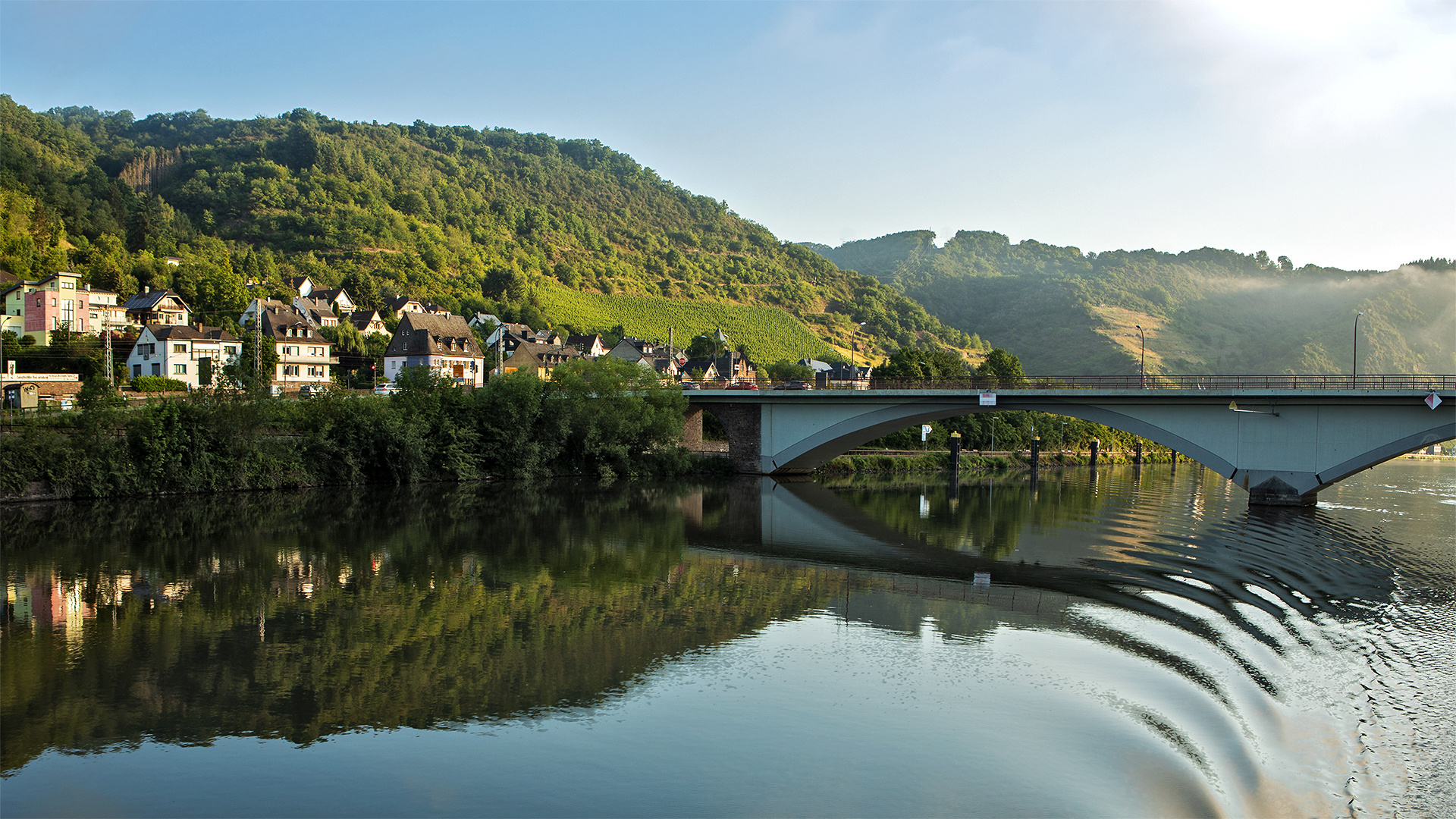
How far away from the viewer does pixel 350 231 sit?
129250mm

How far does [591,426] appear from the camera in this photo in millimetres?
51094

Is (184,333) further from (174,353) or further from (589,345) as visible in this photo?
(589,345)

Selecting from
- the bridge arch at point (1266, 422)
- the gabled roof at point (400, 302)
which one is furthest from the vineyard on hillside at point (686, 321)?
the bridge arch at point (1266, 422)

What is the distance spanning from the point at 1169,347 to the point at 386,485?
147147mm

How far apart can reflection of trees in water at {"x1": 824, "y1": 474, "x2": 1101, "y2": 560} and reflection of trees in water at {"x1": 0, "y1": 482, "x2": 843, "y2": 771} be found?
995 cm

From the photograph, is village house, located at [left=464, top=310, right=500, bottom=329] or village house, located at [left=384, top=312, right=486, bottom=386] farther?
village house, located at [left=464, top=310, right=500, bottom=329]

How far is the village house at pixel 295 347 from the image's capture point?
75.5 metres

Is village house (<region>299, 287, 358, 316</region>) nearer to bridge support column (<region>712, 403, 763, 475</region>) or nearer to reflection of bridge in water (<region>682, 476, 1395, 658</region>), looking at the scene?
bridge support column (<region>712, 403, 763, 475</region>)

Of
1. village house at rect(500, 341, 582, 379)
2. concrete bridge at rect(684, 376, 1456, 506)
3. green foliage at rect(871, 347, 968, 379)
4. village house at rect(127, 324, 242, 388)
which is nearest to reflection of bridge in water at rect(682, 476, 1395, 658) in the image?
concrete bridge at rect(684, 376, 1456, 506)

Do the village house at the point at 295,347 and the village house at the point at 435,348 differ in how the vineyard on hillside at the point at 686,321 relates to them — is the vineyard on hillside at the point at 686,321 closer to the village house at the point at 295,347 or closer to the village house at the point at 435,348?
the village house at the point at 435,348

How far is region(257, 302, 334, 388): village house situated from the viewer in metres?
75.5

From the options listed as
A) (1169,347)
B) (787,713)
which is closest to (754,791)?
(787,713)

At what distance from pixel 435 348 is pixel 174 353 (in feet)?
72.1

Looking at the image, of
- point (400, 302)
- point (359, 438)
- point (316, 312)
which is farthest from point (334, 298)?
point (359, 438)
